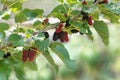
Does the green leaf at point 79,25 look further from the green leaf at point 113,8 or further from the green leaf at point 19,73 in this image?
the green leaf at point 19,73

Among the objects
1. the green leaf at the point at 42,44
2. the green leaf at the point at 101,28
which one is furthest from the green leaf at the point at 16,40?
the green leaf at the point at 101,28

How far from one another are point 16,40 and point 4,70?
0.07 metres

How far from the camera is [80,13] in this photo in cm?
58

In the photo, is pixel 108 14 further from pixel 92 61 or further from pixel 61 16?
pixel 92 61

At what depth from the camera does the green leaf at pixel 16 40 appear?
548 millimetres

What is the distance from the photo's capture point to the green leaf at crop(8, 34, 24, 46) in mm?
548

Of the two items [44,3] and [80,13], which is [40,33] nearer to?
[80,13]

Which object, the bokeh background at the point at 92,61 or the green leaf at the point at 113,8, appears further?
the bokeh background at the point at 92,61

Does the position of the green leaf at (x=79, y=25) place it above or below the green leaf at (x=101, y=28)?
above

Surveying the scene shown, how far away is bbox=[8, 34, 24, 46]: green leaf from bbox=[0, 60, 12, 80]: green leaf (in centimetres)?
5

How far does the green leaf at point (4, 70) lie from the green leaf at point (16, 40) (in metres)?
0.05

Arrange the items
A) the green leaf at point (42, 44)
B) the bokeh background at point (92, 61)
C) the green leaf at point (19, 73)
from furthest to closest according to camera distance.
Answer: the bokeh background at point (92, 61), the green leaf at point (19, 73), the green leaf at point (42, 44)

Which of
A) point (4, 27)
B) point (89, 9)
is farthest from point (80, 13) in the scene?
point (4, 27)

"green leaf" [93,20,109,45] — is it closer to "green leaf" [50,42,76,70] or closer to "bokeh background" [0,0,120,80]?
"green leaf" [50,42,76,70]
